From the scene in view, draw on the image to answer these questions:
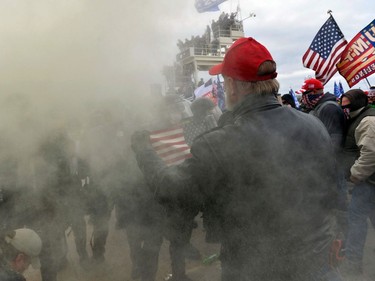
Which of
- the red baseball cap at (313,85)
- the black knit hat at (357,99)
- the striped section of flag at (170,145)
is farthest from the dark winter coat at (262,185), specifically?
the red baseball cap at (313,85)

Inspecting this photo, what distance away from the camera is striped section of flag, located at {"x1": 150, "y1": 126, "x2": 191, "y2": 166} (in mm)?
2152

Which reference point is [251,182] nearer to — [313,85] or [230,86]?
[230,86]

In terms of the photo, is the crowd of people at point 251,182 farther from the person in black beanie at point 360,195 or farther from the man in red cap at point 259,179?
the person in black beanie at point 360,195

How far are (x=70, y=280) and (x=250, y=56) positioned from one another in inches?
110

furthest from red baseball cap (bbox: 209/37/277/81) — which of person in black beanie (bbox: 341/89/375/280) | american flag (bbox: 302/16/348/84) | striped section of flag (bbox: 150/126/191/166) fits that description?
american flag (bbox: 302/16/348/84)

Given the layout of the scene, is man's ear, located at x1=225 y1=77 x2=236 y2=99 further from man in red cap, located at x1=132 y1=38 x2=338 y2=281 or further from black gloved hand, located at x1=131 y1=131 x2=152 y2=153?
black gloved hand, located at x1=131 y1=131 x2=152 y2=153

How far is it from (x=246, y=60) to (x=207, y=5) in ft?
4.55

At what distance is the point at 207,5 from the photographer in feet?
7.66

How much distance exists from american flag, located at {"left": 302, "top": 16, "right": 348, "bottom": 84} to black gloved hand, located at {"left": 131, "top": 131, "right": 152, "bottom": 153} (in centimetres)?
439

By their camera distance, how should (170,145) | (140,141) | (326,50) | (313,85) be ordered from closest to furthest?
(140,141), (170,145), (313,85), (326,50)

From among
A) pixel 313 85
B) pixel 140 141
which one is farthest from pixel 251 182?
pixel 313 85

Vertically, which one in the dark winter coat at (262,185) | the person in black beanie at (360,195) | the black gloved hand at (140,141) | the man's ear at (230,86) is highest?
the man's ear at (230,86)

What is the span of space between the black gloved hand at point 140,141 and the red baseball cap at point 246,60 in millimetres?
425

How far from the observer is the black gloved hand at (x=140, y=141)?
1.29 meters
